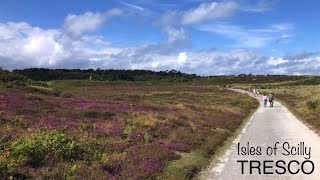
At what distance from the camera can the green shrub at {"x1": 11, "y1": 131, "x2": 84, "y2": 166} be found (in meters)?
12.2

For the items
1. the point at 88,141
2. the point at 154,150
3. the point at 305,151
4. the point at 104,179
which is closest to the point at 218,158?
the point at 154,150

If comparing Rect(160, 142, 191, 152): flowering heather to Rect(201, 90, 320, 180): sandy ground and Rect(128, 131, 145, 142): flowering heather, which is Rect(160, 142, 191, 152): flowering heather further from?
Rect(201, 90, 320, 180): sandy ground

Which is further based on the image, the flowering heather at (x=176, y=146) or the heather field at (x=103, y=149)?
the flowering heather at (x=176, y=146)

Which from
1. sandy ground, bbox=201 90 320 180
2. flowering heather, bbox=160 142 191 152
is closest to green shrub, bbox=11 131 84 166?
sandy ground, bbox=201 90 320 180

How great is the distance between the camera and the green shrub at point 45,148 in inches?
481

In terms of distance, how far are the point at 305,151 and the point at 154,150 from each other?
5649 millimetres

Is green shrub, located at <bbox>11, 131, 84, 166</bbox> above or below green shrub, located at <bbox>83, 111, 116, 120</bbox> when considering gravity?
above

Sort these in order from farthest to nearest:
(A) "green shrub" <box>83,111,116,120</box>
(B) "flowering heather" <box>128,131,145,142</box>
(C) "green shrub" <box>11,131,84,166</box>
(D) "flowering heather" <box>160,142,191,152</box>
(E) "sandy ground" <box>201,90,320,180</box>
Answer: (A) "green shrub" <box>83,111,116,120</box>, (B) "flowering heather" <box>128,131,145,142</box>, (D) "flowering heather" <box>160,142,191,152</box>, (E) "sandy ground" <box>201,90,320,180</box>, (C) "green shrub" <box>11,131,84,166</box>

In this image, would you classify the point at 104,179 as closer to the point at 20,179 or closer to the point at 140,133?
the point at 20,179

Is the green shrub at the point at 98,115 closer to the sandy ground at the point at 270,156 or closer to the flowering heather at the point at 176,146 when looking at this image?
the sandy ground at the point at 270,156

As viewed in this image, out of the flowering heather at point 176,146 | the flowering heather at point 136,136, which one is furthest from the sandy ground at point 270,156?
the flowering heather at point 136,136

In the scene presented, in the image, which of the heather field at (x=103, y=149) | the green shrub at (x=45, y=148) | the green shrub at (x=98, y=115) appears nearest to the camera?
the heather field at (x=103, y=149)

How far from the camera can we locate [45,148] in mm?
13102

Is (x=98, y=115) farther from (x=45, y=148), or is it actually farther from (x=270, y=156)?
(x=45, y=148)
